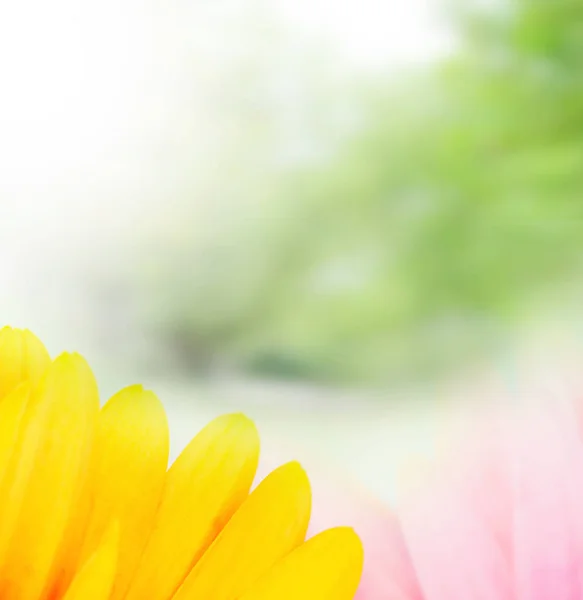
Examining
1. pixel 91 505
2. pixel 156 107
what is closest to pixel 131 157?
pixel 156 107

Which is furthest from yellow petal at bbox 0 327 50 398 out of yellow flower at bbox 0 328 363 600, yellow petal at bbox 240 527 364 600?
yellow petal at bbox 240 527 364 600

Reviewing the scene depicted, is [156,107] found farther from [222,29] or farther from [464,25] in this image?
[464,25]

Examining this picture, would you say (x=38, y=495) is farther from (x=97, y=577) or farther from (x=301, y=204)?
(x=301, y=204)

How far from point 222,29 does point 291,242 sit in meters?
0.11

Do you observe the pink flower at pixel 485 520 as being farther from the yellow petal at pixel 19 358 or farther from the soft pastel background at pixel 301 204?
the yellow petal at pixel 19 358

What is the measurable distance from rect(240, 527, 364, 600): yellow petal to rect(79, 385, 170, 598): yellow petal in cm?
4

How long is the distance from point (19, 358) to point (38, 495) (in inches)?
2.1

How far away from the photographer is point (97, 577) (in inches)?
10.0

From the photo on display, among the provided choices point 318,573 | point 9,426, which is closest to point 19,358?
point 9,426

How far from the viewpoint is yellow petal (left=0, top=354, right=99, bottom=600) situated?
0.27 metres

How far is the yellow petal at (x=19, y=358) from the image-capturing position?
0.94 feet

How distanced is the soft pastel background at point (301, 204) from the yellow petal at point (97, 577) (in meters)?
0.07

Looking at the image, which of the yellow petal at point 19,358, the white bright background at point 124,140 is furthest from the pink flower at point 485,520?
the yellow petal at point 19,358

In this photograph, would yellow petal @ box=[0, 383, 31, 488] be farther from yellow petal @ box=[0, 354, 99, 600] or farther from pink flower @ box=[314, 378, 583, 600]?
pink flower @ box=[314, 378, 583, 600]
